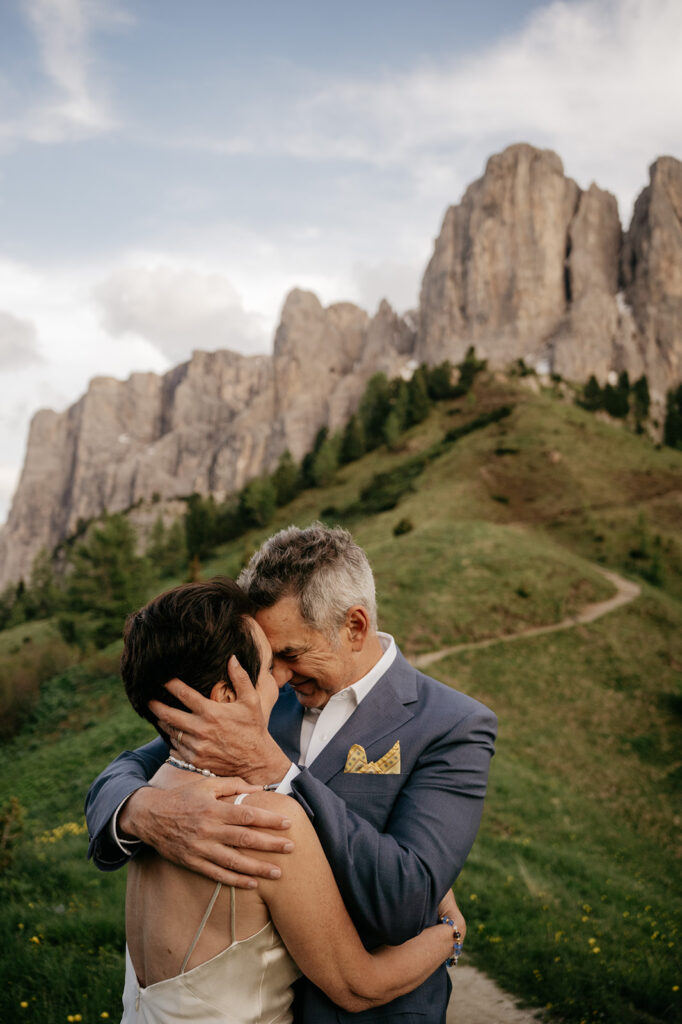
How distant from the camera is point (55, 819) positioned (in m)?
11.2

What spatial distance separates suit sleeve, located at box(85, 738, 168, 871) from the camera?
7.19ft

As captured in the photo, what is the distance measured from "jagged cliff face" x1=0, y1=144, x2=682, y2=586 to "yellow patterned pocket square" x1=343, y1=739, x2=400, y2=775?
97.3 meters

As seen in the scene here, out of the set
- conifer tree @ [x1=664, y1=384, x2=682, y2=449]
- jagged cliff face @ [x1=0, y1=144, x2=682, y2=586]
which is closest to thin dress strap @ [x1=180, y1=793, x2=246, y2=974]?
conifer tree @ [x1=664, y1=384, x2=682, y2=449]

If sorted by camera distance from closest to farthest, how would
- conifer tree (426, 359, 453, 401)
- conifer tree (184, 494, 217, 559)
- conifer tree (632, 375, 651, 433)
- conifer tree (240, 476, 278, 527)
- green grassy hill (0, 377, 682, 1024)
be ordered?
1. green grassy hill (0, 377, 682, 1024)
2. conifer tree (240, 476, 278, 527)
3. conifer tree (184, 494, 217, 559)
4. conifer tree (426, 359, 453, 401)
5. conifer tree (632, 375, 651, 433)

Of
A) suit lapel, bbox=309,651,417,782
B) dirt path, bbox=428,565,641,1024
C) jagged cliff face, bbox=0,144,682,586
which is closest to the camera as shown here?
suit lapel, bbox=309,651,417,782

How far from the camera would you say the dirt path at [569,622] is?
20031 mm

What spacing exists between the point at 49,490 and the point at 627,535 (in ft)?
489

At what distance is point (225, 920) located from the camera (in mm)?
1837

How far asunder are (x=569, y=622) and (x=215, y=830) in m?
23.2

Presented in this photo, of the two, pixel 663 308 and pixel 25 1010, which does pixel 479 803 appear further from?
pixel 663 308

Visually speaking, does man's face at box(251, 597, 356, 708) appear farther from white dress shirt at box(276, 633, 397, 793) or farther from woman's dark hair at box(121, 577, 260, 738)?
woman's dark hair at box(121, 577, 260, 738)

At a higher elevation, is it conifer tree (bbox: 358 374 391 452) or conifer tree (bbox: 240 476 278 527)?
conifer tree (bbox: 358 374 391 452)

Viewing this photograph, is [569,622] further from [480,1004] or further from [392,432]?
[392,432]

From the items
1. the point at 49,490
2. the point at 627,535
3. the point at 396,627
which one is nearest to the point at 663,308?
the point at 627,535
